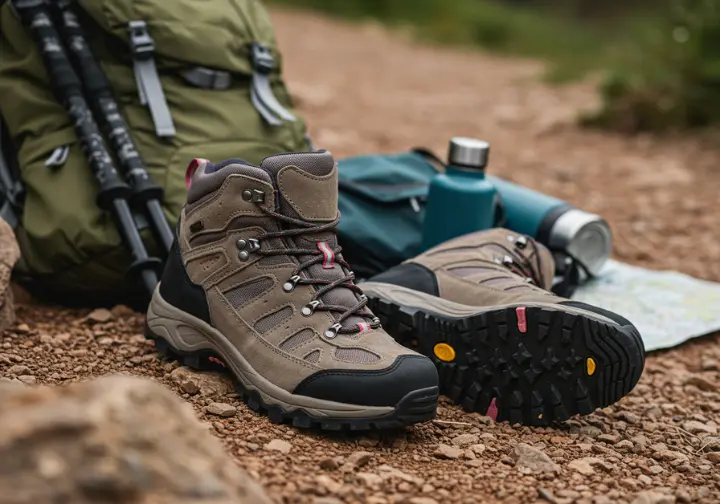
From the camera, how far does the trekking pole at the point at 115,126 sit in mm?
2463

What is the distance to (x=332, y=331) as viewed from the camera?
1.94m

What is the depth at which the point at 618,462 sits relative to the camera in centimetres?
194

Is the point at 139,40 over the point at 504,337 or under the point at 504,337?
over

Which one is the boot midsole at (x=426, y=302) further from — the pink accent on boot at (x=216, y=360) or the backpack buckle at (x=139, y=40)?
the backpack buckle at (x=139, y=40)

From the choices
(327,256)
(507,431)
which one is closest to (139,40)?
(327,256)

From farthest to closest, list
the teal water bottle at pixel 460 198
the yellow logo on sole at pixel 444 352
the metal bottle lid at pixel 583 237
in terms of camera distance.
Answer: the metal bottle lid at pixel 583 237 → the teal water bottle at pixel 460 198 → the yellow logo on sole at pixel 444 352

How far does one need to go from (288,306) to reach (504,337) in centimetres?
50

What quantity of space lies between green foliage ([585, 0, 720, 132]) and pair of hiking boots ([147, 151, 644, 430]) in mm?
4062

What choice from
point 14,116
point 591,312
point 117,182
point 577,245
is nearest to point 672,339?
point 577,245

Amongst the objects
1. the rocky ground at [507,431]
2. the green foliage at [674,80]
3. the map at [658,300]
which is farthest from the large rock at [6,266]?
the green foliage at [674,80]

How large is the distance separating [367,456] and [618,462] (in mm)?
571

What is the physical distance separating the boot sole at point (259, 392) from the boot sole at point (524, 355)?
0.88 feet

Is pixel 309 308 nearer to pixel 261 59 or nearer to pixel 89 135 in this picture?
pixel 89 135

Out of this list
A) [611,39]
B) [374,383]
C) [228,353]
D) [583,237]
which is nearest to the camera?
[374,383]
